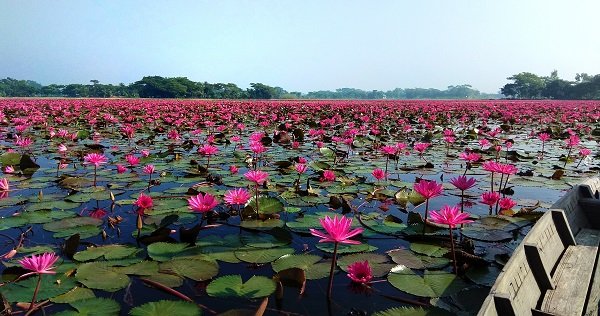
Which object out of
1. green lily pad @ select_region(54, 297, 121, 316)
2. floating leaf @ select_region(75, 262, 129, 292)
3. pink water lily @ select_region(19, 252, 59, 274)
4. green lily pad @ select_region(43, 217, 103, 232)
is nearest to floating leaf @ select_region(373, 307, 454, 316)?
green lily pad @ select_region(54, 297, 121, 316)

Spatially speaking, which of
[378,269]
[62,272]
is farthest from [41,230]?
[378,269]

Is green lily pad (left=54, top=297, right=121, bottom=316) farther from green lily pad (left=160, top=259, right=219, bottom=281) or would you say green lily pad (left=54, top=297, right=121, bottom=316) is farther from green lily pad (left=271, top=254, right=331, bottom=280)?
green lily pad (left=271, top=254, right=331, bottom=280)

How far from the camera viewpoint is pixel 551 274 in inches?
87.9

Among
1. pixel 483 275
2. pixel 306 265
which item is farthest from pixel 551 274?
pixel 306 265

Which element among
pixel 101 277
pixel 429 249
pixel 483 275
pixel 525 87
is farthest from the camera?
pixel 525 87

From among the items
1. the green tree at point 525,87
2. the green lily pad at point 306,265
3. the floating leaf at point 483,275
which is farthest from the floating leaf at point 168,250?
the green tree at point 525,87

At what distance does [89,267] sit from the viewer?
1.95 m

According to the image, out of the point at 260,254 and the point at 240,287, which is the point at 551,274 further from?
the point at 240,287

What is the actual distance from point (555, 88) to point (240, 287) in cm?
7256

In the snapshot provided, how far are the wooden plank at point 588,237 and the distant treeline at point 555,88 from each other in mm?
66783

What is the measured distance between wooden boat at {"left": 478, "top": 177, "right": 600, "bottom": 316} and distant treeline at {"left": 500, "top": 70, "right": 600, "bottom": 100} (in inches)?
2653

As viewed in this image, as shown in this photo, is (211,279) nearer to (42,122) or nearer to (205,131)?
(205,131)

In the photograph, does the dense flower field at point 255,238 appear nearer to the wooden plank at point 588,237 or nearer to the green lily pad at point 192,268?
the green lily pad at point 192,268

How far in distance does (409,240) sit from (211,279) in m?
1.34
